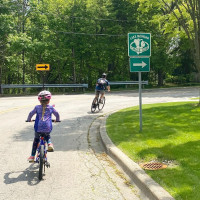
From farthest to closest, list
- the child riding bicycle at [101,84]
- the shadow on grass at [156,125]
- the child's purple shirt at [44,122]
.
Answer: the child riding bicycle at [101,84] → the shadow on grass at [156,125] → the child's purple shirt at [44,122]


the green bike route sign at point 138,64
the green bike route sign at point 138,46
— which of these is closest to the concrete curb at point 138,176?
the green bike route sign at point 138,64

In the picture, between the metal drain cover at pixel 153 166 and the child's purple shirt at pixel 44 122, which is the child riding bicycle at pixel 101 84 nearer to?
the child's purple shirt at pixel 44 122

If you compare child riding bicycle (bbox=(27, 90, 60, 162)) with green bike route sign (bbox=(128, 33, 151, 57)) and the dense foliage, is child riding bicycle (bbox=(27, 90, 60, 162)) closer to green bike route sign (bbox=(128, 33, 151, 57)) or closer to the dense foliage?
green bike route sign (bbox=(128, 33, 151, 57))

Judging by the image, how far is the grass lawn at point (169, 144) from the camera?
458 centimetres

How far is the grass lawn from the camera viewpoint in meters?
4.58

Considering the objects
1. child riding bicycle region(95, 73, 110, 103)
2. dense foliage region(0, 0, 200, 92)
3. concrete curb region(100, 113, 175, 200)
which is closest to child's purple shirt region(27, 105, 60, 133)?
concrete curb region(100, 113, 175, 200)

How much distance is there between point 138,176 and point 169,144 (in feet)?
7.46

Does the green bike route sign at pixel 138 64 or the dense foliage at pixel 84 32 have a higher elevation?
the dense foliage at pixel 84 32

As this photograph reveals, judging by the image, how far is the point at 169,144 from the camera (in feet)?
23.0

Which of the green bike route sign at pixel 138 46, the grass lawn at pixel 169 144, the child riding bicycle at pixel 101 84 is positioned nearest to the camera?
the grass lawn at pixel 169 144

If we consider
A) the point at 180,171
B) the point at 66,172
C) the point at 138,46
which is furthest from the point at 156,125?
the point at 66,172

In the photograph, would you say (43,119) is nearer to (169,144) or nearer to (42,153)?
(42,153)

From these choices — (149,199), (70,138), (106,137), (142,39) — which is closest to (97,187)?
(149,199)

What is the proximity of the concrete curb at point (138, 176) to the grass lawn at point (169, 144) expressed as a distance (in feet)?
0.38
